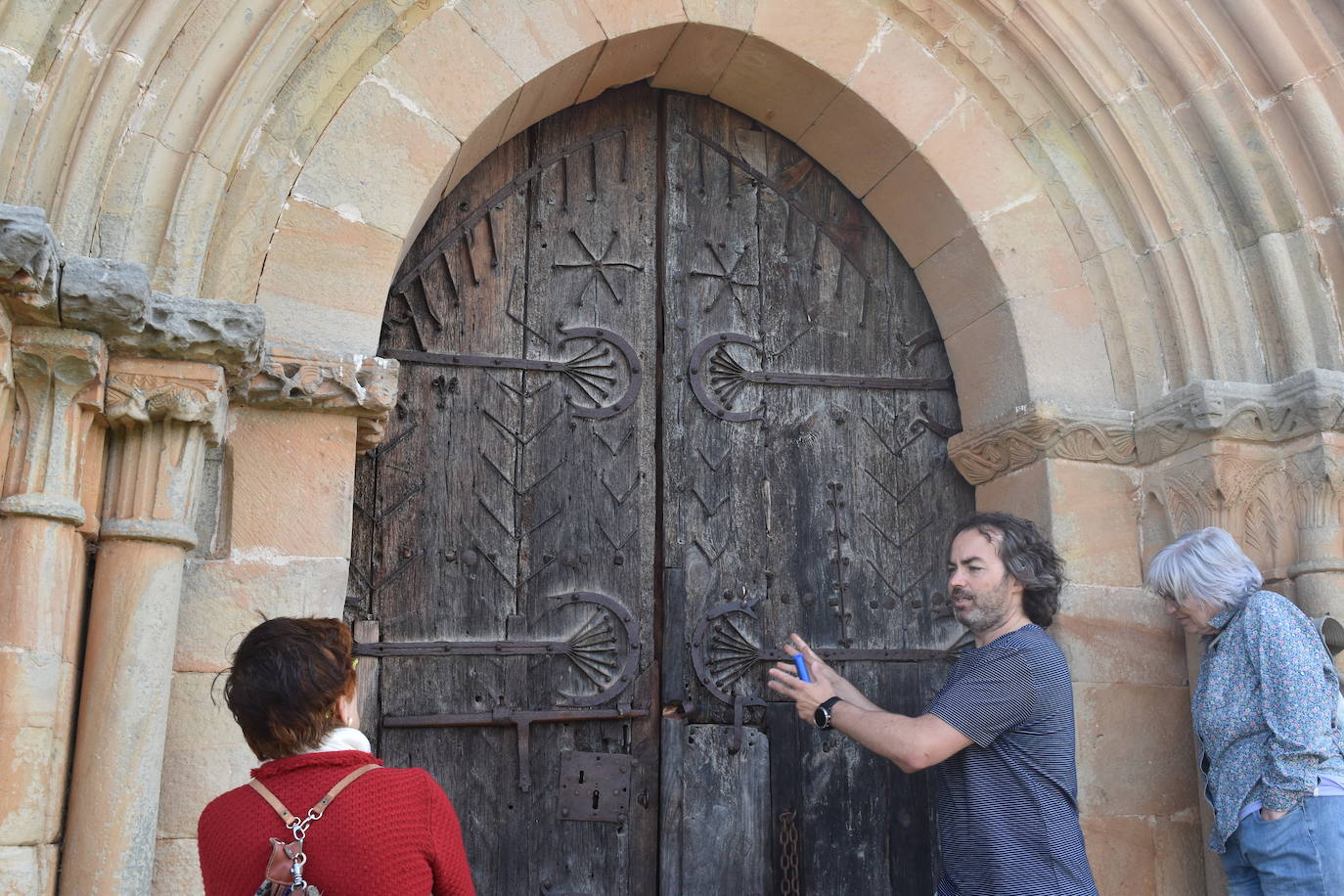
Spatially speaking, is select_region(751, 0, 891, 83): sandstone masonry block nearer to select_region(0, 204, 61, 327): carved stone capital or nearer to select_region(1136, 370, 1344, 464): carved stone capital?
select_region(1136, 370, 1344, 464): carved stone capital

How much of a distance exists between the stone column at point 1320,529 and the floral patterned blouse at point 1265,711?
0.40 metres

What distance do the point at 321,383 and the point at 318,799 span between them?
1196 millimetres

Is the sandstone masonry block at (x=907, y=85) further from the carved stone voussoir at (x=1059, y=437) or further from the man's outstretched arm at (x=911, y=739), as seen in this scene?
the man's outstretched arm at (x=911, y=739)

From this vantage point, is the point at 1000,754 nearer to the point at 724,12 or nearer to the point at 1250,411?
the point at 1250,411

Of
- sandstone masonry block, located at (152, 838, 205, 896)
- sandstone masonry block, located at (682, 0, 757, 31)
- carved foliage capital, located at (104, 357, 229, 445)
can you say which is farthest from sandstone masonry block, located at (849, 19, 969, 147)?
sandstone masonry block, located at (152, 838, 205, 896)

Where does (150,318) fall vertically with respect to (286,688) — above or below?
above

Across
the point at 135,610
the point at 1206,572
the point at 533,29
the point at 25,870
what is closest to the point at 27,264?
the point at 135,610

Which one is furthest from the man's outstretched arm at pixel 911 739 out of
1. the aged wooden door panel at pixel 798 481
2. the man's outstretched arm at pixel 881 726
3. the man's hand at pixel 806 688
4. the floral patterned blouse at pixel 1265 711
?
→ the aged wooden door panel at pixel 798 481

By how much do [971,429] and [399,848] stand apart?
228 centimetres

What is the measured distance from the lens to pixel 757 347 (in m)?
3.65

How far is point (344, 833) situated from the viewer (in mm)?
1793

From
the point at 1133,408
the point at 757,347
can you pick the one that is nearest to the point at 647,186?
the point at 757,347

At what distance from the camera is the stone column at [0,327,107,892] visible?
7.52ft

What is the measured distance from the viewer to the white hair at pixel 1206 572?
9.37 ft
